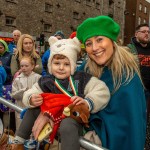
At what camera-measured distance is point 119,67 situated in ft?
6.94

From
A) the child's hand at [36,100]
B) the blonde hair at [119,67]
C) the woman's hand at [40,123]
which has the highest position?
the blonde hair at [119,67]

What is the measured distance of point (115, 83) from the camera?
2.06m

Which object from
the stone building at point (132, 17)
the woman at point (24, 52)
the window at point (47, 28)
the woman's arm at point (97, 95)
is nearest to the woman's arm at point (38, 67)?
the woman at point (24, 52)

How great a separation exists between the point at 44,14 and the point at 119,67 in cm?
2372

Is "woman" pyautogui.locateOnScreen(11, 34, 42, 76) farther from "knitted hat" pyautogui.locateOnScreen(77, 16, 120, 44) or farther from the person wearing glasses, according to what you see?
"knitted hat" pyautogui.locateOnScreen(77, 16, 120, 44)

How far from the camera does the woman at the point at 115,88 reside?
1951mm

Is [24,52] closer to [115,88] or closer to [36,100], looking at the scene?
[36,100]

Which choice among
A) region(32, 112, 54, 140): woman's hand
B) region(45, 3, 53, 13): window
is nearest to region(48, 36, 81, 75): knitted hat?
region(32, 112, 54, 140): woman's hand

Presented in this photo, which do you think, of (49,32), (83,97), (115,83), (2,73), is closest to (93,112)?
(83,97)

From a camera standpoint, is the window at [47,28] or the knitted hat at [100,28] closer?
the knitted hat at [100,28]

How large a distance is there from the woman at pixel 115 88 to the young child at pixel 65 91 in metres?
0.09

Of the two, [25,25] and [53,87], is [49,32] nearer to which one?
[25,25]

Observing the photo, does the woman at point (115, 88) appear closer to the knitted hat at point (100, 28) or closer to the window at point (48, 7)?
the knitted hat at point (100, 28)

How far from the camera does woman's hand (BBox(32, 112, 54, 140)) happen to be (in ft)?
6.59
